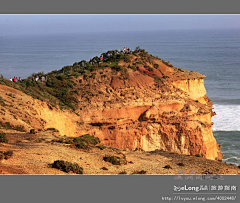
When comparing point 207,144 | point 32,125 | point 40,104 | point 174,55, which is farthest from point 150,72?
point 174,55

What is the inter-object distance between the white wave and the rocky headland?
11056 millimetres

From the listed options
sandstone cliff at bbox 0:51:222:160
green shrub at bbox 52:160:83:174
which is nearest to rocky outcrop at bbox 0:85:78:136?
sandstone cliff at bbox 0:51:222:160

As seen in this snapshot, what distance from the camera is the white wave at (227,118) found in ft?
153

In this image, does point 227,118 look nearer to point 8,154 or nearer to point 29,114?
point 29,114

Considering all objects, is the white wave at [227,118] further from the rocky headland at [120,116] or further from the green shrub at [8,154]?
the green shrub at [8,154]

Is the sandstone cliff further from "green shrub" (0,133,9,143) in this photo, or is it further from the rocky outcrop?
"green shrub" (0,133,9,143)

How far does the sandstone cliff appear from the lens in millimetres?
27078

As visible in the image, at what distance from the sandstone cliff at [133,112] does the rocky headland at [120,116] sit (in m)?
0.07

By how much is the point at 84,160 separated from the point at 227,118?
35.1 m

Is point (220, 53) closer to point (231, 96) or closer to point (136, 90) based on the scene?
point (231, 96)

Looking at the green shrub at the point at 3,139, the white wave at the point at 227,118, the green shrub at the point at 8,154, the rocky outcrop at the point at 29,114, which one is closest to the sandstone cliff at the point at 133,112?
the rocky outcrop at the point at 29,114

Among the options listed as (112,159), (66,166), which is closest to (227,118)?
(112,159)

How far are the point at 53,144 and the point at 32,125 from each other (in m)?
4.70

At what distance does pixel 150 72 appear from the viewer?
34.5 metres
